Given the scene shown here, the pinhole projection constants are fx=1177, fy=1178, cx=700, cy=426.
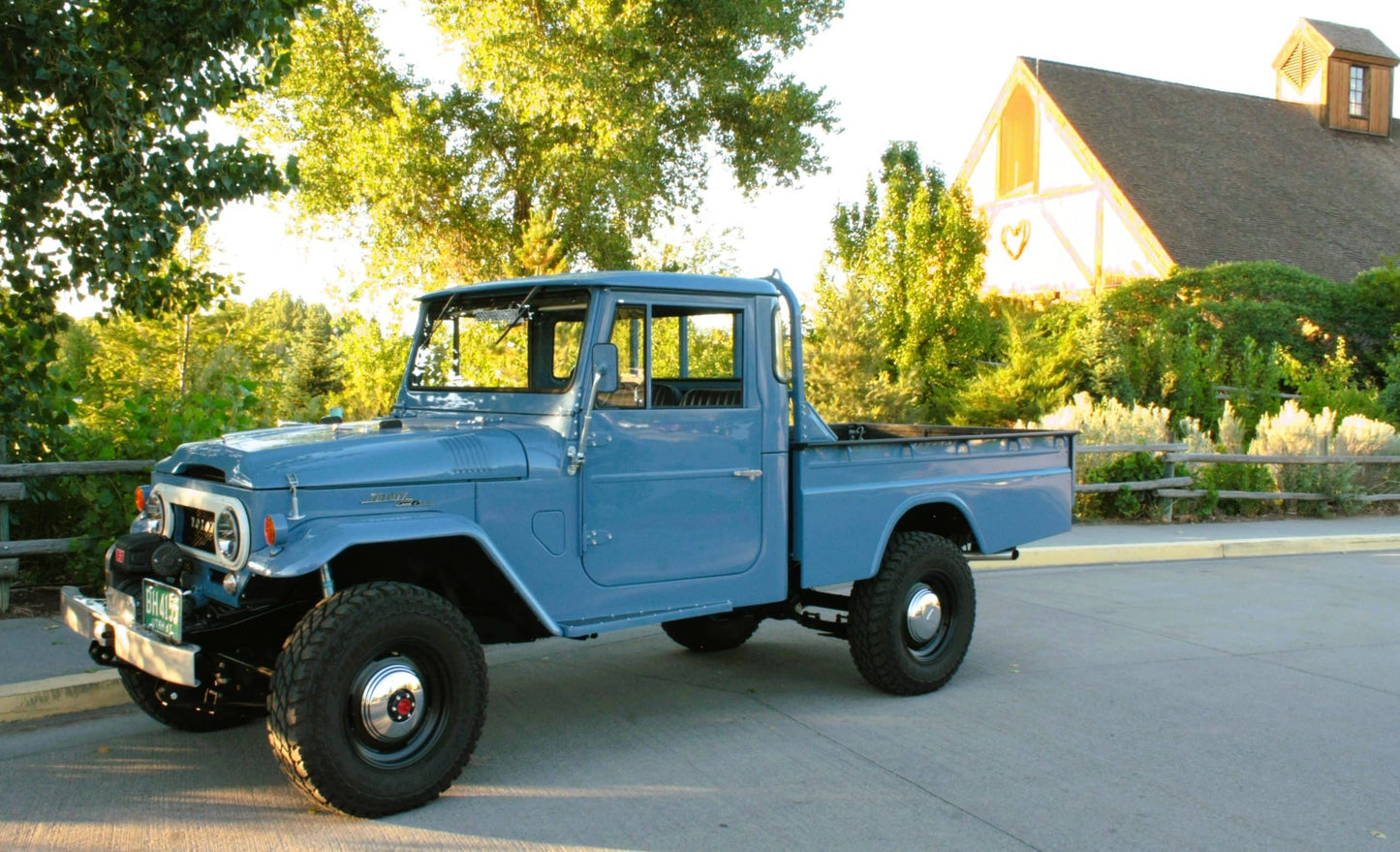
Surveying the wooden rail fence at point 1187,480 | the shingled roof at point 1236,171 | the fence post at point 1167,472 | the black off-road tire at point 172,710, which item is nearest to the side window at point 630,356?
the black off-road tire at point 172,710

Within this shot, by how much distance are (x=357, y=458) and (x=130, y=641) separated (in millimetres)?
1123

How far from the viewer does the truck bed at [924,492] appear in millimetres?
5996

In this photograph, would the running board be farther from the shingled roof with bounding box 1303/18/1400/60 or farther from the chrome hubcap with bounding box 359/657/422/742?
the shingled roof with bounding box 1303/18/1400/60

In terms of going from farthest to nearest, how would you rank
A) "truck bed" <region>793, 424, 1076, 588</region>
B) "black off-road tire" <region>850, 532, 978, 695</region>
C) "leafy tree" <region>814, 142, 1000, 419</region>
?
"leafy tree" <region>814, 142, 1000, 419</region>
"black off-road tire" <region>850, 532, 978, 695</region>
"truck bed" <region>793, 424, 1076, 588</region>

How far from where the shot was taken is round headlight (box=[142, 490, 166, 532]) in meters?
5.12

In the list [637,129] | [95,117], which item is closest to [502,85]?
[637,129]

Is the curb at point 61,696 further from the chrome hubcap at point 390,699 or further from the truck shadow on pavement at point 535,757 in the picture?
the chrome hubcap at point 390,699

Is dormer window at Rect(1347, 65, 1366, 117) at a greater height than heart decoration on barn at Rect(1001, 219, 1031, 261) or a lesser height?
greater

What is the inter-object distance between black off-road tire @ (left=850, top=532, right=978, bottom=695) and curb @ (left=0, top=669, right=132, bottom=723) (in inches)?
151

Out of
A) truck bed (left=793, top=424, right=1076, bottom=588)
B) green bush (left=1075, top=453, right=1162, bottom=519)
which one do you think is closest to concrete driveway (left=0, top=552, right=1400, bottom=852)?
truck bed (left=793, top=424, right=1076, bottom=588)

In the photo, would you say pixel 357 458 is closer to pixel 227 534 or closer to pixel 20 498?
pixel 227 534

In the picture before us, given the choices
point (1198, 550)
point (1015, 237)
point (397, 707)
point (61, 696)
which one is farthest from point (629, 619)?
point (1015, 237)

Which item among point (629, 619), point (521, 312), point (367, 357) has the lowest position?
point (629, 619)

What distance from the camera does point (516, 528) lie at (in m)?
4.93
